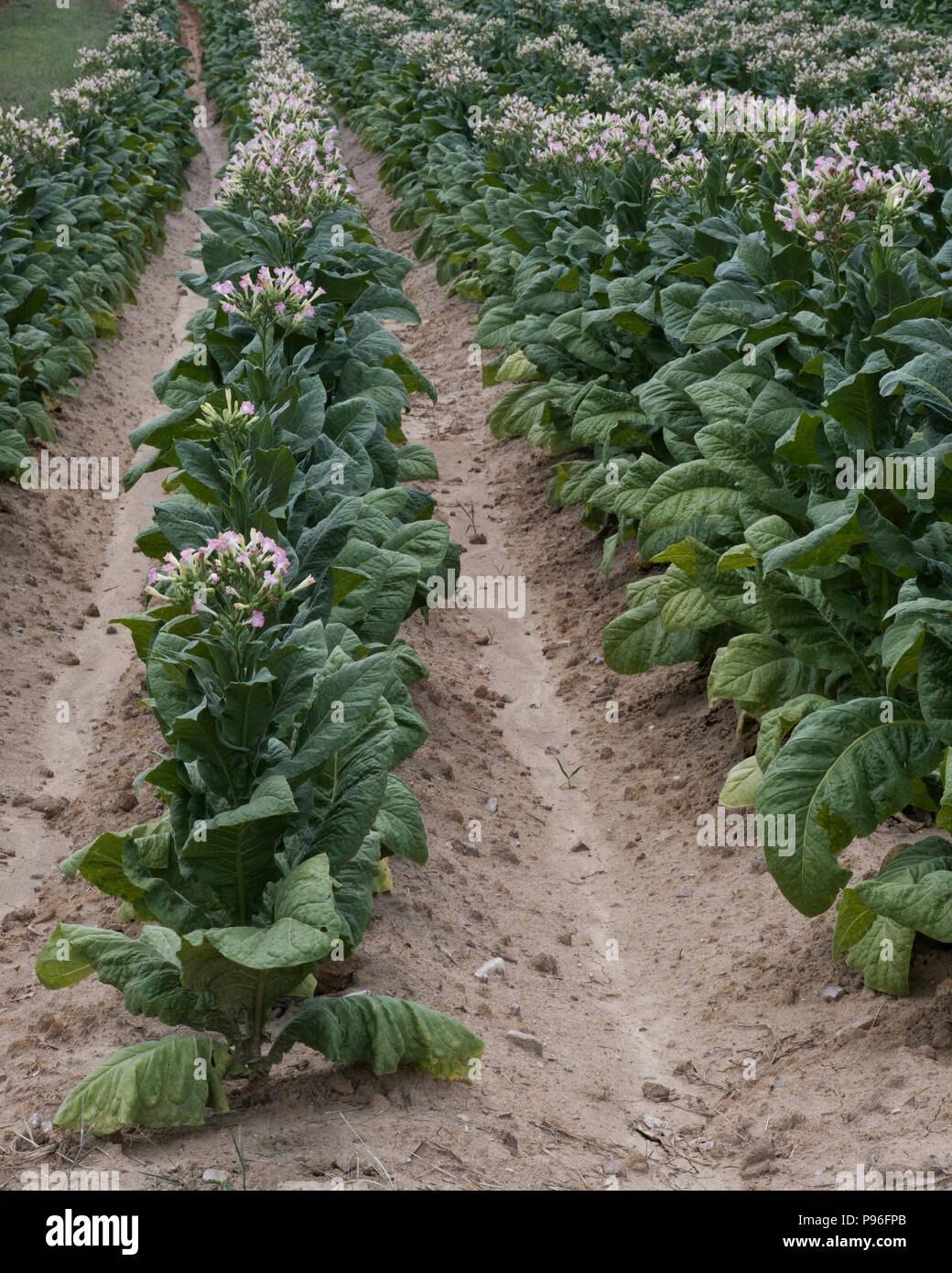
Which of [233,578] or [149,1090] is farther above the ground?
[233,578]

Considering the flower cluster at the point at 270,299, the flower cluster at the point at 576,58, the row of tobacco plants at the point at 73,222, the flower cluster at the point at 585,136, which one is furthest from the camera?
the flower cluster at the point at 576,58

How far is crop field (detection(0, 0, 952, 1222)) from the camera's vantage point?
3.16 m

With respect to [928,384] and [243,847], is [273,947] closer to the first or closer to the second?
[243,847]

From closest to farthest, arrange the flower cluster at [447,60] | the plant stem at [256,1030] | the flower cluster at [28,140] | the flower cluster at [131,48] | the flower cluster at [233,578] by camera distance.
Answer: the flower cluster at [233,578]
the plant stem at [256,1030]
the flower cluster at [28,140]
the flower cluster at [447,60]
the flower cluster at [131,48]

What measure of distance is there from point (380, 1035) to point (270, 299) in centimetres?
294

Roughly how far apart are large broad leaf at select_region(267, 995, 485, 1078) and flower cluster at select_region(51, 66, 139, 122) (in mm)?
12661

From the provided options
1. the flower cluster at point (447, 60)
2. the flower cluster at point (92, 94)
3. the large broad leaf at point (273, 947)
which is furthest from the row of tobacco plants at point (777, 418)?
the flower cluster at point (92, 94)

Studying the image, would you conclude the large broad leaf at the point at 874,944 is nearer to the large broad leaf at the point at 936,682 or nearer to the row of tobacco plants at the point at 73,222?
the large broad leaf at the point at 936,682

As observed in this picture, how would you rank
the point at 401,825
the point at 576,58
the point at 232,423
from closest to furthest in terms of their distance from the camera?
the point at 232,423
the point at 401,825
the point at 576,58

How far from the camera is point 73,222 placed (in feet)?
32.0

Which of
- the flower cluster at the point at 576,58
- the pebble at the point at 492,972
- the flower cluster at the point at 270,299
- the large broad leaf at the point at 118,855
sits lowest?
the pebble at the point at 492,972

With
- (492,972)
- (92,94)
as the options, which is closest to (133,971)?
(492,972)

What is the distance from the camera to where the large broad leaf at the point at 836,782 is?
136 inches

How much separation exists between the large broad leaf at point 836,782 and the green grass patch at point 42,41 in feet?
58.0
